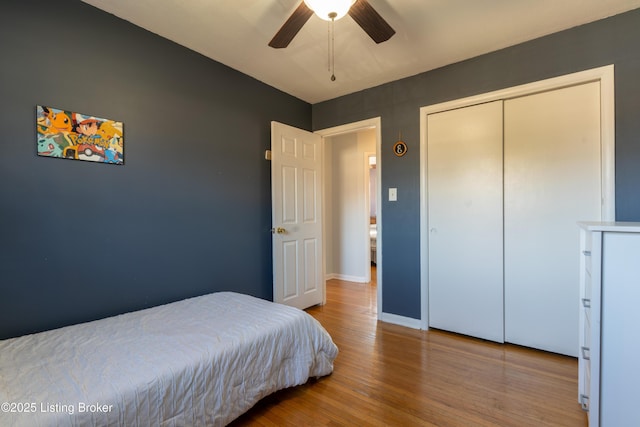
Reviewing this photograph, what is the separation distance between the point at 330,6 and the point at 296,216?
6.89ft

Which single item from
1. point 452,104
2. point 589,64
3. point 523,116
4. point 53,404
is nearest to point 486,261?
point 523,116

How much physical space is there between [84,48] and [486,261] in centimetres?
341

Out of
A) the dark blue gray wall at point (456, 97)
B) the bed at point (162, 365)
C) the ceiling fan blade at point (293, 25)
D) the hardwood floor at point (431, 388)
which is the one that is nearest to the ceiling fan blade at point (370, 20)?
the ceiling fan blade at point (293, 25)

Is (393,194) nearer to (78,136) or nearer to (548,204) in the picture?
(548,204)

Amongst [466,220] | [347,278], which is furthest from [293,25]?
[347,278]

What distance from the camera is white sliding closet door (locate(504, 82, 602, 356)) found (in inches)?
84.7

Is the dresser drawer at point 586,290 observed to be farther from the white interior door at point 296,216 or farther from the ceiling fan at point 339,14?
the white interior door at point 296,216

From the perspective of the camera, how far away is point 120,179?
2.01 metres

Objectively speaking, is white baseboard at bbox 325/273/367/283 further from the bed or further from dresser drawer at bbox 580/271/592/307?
dresser drawer at bbox 580/271/592/307

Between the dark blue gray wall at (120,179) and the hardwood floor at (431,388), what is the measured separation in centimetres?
125

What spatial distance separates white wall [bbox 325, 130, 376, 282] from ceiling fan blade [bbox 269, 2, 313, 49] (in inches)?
122

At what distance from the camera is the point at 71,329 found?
1655mm

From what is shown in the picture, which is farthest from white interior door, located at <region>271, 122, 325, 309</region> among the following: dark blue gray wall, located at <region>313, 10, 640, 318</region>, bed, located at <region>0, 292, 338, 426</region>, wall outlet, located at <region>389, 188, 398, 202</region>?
bed, located at <region>0, 292, 338, 426</region>

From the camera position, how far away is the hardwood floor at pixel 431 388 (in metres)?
1.60
